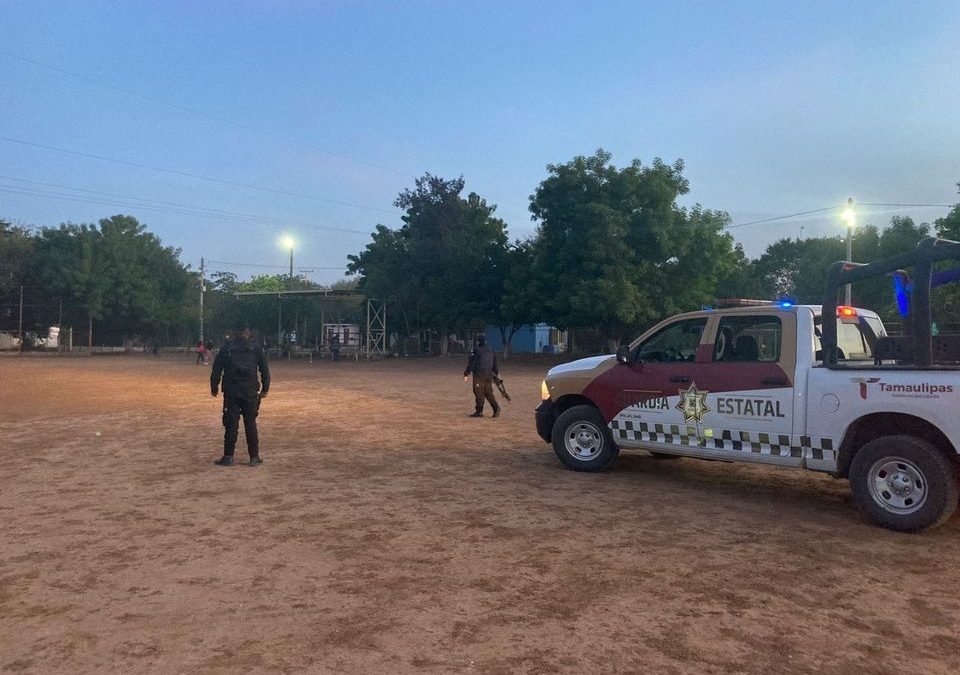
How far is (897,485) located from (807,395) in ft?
3.40

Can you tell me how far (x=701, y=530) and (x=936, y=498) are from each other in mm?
1883

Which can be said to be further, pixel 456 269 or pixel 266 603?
pixel 456 269

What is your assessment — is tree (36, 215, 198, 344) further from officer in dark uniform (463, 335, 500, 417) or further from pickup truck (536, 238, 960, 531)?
pickup truck (536, 238, 960, 531)

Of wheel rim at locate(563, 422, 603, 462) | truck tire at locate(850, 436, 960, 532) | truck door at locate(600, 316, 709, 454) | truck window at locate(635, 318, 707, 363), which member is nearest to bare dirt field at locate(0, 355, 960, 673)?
truck tire at locate(850, 436, 960, 532)

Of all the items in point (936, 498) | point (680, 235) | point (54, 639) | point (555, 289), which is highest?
point (680, 235)

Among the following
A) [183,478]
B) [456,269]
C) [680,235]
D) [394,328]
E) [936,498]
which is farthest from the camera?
[394,328]

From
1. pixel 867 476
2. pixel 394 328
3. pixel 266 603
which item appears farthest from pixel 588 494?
pixel 394 328

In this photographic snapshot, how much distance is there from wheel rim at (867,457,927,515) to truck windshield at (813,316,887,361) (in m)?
1.13

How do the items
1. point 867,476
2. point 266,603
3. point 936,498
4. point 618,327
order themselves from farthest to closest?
point 618,327 < point 867,476 < point 936,498 < point 266,603

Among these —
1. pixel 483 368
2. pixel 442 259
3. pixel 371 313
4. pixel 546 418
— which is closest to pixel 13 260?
pixel 371 313

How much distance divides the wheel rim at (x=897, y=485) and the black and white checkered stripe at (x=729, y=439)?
40 centimetres

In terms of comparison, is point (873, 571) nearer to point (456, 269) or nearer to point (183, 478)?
point (183, 478)

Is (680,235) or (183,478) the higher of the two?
(680,235)

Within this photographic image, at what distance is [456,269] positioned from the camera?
37.8 m
